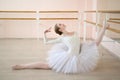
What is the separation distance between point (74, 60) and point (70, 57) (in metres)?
0.07

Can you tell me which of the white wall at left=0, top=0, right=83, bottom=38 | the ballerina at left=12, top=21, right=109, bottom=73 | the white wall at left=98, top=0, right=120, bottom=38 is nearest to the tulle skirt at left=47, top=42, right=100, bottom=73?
the ballerina at left=12, top=21, right=109, bottom=73

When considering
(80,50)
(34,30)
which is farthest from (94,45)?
(34,30)

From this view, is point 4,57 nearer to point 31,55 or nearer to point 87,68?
point 31,55

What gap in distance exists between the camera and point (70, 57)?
2.55 m

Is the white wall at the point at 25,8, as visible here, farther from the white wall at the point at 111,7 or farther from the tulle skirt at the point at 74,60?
the tulle skirt at the point at 74,60

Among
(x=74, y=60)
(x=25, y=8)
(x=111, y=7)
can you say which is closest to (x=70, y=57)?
(x=74, y=60)

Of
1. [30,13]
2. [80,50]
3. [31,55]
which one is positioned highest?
[30,13]

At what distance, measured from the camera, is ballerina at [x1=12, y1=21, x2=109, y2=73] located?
2.53 m

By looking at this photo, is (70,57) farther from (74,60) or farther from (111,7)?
(111,7)

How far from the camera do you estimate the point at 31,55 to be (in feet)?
11.9

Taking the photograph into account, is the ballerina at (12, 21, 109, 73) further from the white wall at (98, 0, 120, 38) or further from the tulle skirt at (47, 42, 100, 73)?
the white wall at (98, 0, 120, 38)

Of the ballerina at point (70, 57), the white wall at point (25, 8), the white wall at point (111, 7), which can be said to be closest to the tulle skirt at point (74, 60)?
the ballerina at point (70, 57)

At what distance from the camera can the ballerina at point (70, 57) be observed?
253 centimetres

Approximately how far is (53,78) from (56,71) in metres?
0.25
